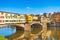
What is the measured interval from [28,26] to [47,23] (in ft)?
2.21

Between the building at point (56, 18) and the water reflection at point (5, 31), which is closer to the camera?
the water reflection at point (5, 31)

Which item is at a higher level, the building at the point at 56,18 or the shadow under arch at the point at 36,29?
the building at the point at 56,18

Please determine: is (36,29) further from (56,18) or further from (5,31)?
(5,31)

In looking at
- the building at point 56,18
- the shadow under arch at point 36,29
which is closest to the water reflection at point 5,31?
the shadow under arch at point 36,29

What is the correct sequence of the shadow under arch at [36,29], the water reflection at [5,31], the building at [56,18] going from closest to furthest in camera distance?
1. the water reflection at [5,31]
2. the shadow under arch at [36,29]
3. the building at [56,18]

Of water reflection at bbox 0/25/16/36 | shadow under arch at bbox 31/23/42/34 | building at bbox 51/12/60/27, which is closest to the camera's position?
water reflection at bbox 0/25/16/36

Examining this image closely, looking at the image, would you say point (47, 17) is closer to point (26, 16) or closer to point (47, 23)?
point (47, 23)

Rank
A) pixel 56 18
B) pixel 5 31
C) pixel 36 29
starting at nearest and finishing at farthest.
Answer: pixel 5 31 < pixel 56 18 < pixel 36 29

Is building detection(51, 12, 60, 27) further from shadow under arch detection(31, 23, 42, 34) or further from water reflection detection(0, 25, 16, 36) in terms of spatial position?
water reflection detection(0, 25, 16, 36)

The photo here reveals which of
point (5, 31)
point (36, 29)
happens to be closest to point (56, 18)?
point (36, 29)

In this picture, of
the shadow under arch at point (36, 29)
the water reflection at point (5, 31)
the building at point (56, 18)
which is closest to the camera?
the water reflection at point (5, 31)

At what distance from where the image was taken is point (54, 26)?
22.4 ft

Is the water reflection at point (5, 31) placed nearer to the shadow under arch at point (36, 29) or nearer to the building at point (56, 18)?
the shadow under arch at point (36, 29)

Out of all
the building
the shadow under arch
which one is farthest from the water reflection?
the building
